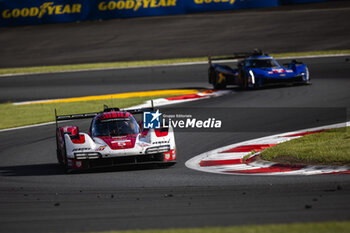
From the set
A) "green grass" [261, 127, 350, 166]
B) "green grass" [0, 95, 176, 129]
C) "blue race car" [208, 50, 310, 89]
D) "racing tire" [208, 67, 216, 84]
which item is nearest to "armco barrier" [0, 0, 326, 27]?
"racing tire" [208, 67, 216, 84]

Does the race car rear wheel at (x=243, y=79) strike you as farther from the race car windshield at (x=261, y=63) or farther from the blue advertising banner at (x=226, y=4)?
the blue advertising banner at (x=226, y=4)

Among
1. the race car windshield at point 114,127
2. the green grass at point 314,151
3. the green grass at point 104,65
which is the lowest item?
the green grass at point 314,151

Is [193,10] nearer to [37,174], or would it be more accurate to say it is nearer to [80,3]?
[80,3]

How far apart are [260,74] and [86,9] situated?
72.2ft

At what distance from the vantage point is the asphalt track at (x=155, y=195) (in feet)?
21.4

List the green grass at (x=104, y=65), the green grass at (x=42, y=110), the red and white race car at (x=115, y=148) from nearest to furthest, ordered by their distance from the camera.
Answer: the red and white race car at (x=115, y=148) < the green grass at (x=42, y=110) < the green grass at (x=104, y=65)

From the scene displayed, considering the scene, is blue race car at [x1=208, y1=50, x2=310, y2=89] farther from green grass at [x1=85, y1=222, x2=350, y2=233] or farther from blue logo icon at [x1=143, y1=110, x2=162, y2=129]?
green grass at [x1=85, y1=222, x2=350, y2=233]

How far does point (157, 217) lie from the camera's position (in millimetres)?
6719

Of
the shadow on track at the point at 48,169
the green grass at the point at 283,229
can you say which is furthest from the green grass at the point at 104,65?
the green grass at the point at 283,229

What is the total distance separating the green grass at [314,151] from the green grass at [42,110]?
8.34m

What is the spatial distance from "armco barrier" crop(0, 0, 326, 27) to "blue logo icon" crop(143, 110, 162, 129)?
27.2m

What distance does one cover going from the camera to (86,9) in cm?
4062

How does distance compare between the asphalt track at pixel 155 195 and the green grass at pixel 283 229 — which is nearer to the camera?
the green grass at pixel 283 229

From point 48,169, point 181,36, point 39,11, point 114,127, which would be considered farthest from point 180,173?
point 39,11
